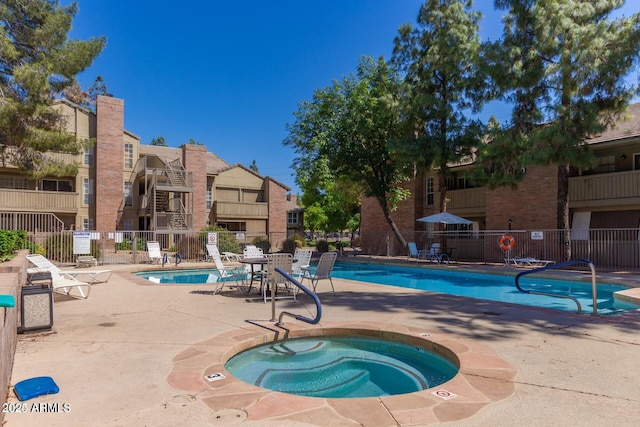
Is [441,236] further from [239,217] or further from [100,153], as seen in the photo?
[100,153]

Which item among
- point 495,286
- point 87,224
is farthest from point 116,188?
point 495,286

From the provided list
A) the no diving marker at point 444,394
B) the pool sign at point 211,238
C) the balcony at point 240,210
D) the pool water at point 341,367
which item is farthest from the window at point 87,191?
the no diving marker at point 444,394

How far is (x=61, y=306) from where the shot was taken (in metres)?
8.59

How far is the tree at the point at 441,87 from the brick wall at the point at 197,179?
18260mm

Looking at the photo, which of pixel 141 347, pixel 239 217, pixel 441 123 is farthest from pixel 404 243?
pixel 141 347

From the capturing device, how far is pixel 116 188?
29953 mm

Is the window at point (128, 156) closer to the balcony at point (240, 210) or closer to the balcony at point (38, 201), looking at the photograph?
the balcony at point (38, 201)

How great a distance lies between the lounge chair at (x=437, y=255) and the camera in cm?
2170

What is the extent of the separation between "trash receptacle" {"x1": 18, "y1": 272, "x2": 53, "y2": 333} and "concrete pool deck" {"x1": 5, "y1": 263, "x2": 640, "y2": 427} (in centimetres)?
15

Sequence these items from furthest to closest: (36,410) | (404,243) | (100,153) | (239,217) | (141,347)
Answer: (239,217), (100,153), (404,243), (141,347), (36,410)

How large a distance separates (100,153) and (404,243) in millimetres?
21409

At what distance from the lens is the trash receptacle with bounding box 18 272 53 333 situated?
602 centimetres

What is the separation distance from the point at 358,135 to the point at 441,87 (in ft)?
16.9

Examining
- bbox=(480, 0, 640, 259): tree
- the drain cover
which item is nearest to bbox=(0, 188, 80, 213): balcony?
bbox=(480, 0, 640, 259): tree
